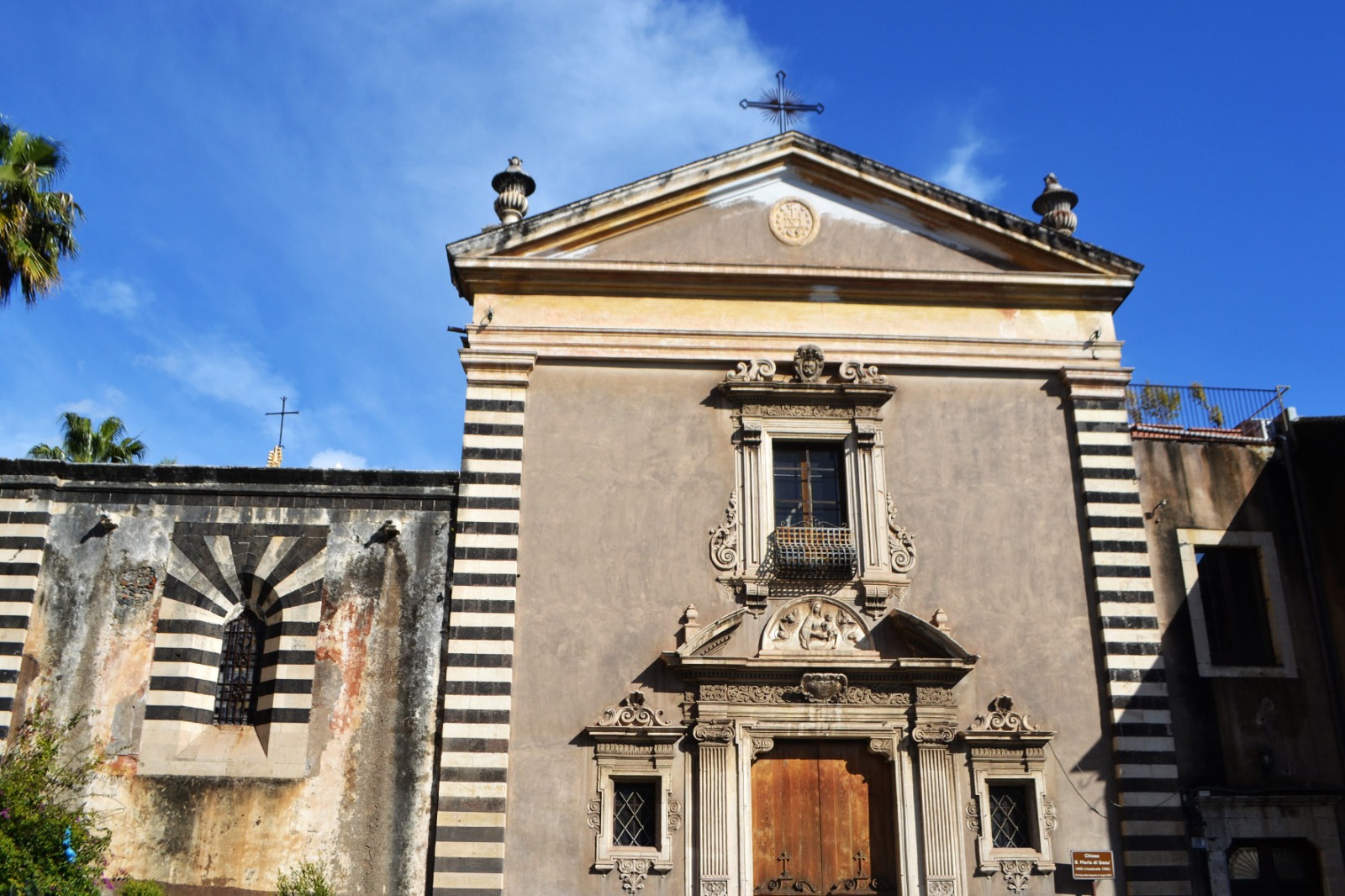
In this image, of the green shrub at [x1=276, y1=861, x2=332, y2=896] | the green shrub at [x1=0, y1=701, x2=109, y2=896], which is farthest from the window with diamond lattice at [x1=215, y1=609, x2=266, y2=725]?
the green shrub at [x1=276, y1=861, x2=332, y2=896]

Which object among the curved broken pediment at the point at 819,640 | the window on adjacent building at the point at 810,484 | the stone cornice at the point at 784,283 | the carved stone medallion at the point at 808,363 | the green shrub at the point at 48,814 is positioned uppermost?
the stone cornice at the point at 784,283

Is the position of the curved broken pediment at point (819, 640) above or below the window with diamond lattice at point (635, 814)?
above

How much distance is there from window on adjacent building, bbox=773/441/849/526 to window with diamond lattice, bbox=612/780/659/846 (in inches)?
146

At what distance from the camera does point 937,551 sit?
1539 centimetres

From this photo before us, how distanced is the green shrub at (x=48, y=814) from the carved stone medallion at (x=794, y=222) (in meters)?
10.9

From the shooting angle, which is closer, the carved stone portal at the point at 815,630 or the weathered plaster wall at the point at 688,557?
the weathered plaster wall at the point at 688,557

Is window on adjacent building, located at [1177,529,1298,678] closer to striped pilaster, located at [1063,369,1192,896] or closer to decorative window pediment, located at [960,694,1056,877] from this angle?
striped pilaster, located at [1063,369,1192,896]

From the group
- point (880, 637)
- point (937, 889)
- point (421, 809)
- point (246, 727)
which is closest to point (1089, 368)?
point (880, 637)

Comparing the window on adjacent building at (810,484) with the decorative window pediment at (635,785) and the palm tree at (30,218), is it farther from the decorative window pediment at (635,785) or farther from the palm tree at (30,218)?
the palm tree at (30,218)

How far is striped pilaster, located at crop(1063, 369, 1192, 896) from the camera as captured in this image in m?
14.2

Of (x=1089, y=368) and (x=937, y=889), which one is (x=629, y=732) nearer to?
(x=937, y=889)

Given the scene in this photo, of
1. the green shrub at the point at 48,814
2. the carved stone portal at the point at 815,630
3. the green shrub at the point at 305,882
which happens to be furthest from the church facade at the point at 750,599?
the green shrub at the point at 48,814

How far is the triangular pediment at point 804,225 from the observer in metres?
16.4

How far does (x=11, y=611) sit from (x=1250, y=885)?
607 inches
